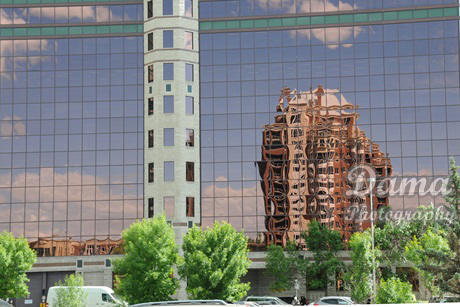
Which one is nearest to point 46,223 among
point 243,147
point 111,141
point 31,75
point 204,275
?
point 111,141

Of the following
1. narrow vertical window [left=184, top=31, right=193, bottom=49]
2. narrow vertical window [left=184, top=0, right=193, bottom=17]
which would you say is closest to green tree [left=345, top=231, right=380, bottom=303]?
narrow vertical window [left=184, top=31, right=193, bottom=49]

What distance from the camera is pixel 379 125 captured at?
80.9 metres

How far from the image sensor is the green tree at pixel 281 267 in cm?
7731

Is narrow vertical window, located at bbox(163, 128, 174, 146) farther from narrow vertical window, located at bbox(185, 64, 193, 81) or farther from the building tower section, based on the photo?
narrow vertical window, located at bbox(185, 64, 193, 81)

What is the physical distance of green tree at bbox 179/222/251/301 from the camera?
59.3 metres

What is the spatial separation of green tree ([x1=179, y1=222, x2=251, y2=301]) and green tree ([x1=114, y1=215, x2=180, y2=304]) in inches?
66.9

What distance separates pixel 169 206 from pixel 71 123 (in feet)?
49.5

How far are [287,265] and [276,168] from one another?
35.5 feet

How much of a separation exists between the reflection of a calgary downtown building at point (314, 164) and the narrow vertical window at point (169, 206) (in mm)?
10245

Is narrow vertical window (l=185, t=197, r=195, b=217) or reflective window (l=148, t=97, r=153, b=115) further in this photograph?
reflective window (l=148, t=97, r=153, b=115)

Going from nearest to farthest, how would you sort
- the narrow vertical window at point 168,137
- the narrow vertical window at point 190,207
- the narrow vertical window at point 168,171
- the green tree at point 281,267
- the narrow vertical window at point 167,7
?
the green tree at point 281,267 < the narrow vertical window at point 190,207 < the narrow vertical window at point 168,171 < the narrow vertical window at point 168,137 < the narrow vertical window at point 167,7

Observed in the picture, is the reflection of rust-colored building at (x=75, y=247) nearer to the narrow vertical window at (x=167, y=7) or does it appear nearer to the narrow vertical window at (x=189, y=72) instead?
the narrow vertical window at (x=189, y=72)

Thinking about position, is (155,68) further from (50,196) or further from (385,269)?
(385,269)

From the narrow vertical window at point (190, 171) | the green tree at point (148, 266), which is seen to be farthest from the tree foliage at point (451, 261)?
the narrow vertical window at point (190, 171)
